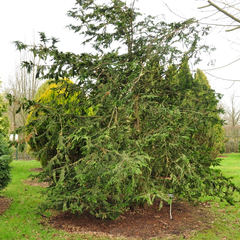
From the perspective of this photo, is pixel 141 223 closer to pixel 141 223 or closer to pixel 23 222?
pixel 141 223

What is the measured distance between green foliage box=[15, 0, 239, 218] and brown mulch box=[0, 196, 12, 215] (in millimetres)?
Result: 1696

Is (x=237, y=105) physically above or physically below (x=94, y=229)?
above

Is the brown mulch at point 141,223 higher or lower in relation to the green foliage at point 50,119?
lower

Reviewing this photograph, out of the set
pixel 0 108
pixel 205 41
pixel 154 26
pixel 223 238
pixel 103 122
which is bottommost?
pixel 223 238

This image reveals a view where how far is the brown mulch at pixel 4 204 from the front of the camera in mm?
5900

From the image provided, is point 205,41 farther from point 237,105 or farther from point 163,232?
point 237,105

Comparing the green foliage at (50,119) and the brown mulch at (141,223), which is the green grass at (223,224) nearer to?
the brown mulch at (141,223)

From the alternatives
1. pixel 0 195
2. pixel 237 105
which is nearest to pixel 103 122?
pixel 0 195

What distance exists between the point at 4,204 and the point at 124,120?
155 inches

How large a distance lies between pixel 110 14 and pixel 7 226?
4.91 meters

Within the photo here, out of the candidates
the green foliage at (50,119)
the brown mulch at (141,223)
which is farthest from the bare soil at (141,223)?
the green foliage at (50,119)

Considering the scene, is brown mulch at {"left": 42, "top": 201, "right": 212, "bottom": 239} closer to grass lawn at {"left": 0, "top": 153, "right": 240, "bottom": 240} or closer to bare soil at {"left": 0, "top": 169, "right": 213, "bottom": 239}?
bare soil at {"left": 0, "top": 169, "right": 213, "bottom": 239}

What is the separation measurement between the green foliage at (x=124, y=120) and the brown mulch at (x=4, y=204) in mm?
1696

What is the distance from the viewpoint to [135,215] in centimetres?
537
